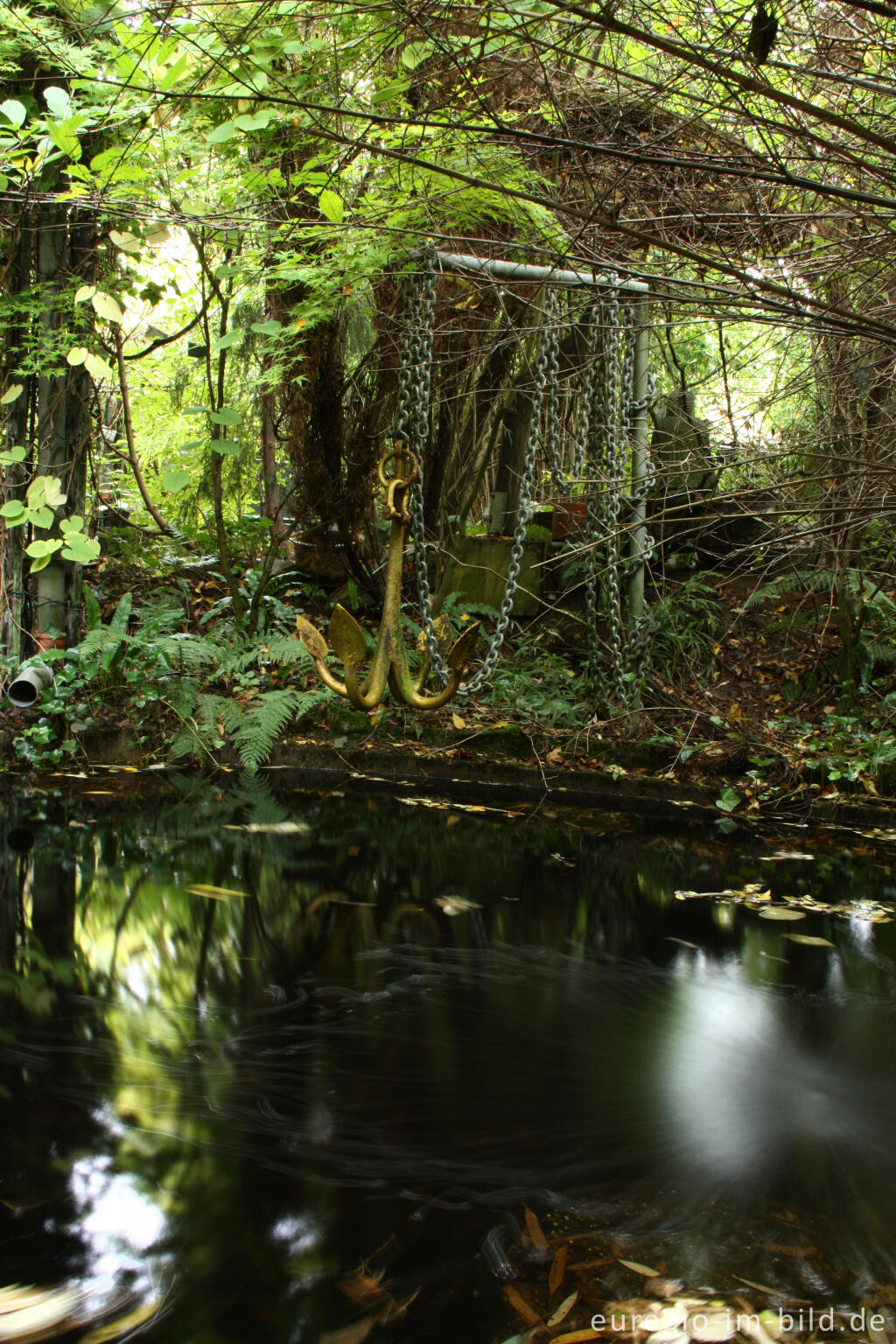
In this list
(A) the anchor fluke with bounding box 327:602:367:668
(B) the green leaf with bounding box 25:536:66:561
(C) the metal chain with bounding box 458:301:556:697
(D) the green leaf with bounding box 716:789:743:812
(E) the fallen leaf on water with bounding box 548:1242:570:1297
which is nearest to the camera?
(E) the fallen leaf on water with bounding box 548:1242:570:1297

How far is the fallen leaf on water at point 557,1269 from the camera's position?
1546 millimetres

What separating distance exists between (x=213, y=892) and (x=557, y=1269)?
2.12 meters

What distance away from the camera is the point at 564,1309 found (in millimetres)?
1492

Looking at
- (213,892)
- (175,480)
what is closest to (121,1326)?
(213,892)

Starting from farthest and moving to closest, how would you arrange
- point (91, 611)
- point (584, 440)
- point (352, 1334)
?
point (91, 611)
point (584, 440)
point (352, 1334)

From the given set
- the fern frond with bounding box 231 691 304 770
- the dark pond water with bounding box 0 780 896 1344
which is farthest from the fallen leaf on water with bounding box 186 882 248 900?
the fern frond with bounding box 231 691 304 770

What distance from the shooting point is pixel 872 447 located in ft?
14.1

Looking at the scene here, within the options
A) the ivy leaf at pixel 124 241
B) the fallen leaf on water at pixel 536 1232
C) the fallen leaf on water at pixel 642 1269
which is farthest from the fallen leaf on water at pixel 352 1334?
the ivy leaf at pixel 124 241

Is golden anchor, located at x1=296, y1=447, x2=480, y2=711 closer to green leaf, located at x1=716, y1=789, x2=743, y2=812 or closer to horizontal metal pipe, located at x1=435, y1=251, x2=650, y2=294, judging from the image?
horizontal metal pipe, located at x1=435, y1=251, x2=650, y2=294

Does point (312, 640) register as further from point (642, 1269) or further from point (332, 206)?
point (642, 1269)

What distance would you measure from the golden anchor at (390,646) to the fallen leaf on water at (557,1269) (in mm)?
1533

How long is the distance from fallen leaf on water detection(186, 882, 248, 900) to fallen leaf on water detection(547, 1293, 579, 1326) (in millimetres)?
2093

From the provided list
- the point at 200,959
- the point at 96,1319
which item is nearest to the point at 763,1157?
the point at 96,1319

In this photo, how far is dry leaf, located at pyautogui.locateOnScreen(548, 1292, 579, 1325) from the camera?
1.47m
